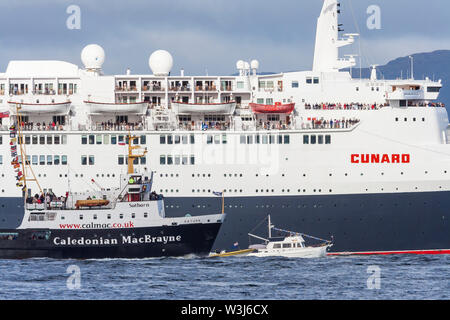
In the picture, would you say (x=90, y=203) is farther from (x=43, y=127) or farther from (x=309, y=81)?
(x=309, y=81)

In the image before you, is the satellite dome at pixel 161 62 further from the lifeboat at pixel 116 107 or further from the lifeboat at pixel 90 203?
the lifeboat at pixel 90 203

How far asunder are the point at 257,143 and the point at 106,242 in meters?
12.4

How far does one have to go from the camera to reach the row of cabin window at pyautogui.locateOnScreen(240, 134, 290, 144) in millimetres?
57312

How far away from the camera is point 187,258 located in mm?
52000

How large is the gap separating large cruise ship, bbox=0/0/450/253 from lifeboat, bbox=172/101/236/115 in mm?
89

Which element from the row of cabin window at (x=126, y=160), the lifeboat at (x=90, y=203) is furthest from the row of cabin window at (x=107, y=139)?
the lifeboat at (x=90, y=203)

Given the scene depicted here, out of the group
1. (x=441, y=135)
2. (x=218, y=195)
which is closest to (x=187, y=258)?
(x=218, y=195)

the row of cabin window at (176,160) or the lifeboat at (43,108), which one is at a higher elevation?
the lifeboat at (43,108)

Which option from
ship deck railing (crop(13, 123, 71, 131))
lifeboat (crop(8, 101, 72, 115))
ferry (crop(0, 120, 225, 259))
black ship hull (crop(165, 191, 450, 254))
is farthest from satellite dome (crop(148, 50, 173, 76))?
black ship hull (crop(165, 191, 450, 254))

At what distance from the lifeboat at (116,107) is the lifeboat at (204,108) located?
2.23 m

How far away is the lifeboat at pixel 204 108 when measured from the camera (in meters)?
58.9

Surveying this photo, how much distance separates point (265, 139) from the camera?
188 feet

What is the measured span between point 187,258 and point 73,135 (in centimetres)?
1274
